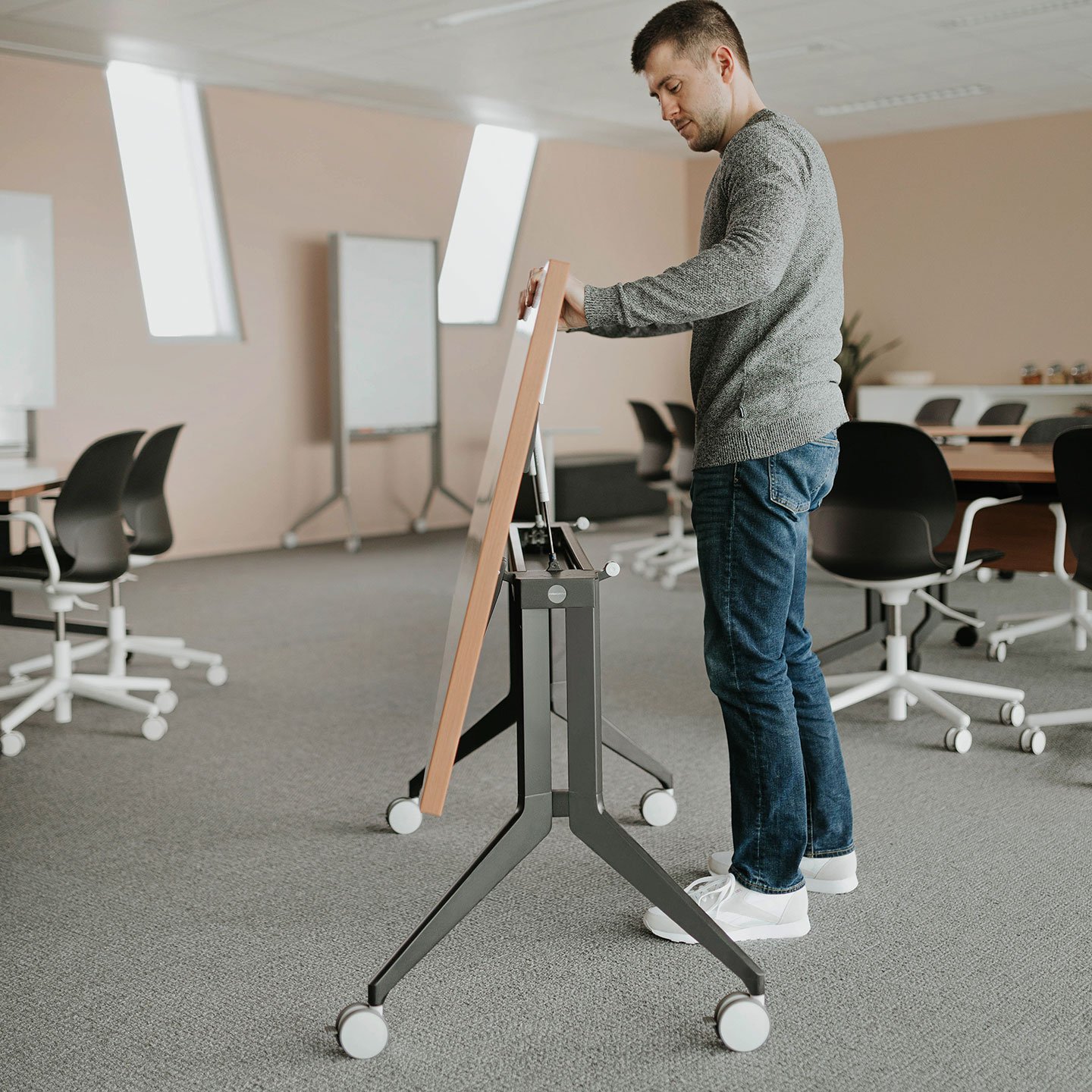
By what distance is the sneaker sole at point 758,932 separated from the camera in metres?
2.17

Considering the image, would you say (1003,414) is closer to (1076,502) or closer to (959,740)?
(1076,502)

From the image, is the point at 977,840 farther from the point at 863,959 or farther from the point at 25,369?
the point at 25,369

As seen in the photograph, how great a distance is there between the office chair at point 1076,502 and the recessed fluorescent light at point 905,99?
17.9 feet

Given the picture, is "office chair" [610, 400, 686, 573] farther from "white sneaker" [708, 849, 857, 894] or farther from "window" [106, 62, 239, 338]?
"white sneaker" [708, 849, 857, 894]

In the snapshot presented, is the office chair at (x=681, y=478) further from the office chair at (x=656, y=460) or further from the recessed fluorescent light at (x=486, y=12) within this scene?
the recessed fluorescent light at (x=486, y=12)

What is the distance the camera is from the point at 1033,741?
3.30 meters

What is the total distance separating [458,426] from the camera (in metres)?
9.00

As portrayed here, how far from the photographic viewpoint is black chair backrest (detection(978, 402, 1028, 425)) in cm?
668

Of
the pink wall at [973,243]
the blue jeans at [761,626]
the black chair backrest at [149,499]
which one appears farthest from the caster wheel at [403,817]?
the pink wall at [973,243]

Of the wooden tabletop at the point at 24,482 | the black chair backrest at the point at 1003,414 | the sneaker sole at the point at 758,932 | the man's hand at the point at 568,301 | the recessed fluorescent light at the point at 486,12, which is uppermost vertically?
the recessed fluorescent light at the point at 486,12

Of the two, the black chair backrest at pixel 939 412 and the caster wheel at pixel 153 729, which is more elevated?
the black chair backrest at pixel 939 412

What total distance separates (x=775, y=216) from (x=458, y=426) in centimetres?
721

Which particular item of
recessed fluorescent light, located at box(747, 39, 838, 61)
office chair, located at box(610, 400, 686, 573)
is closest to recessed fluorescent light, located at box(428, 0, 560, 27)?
recessed fluorescent light, located at box(747, 39, 838, 61)

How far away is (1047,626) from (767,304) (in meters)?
2.89
